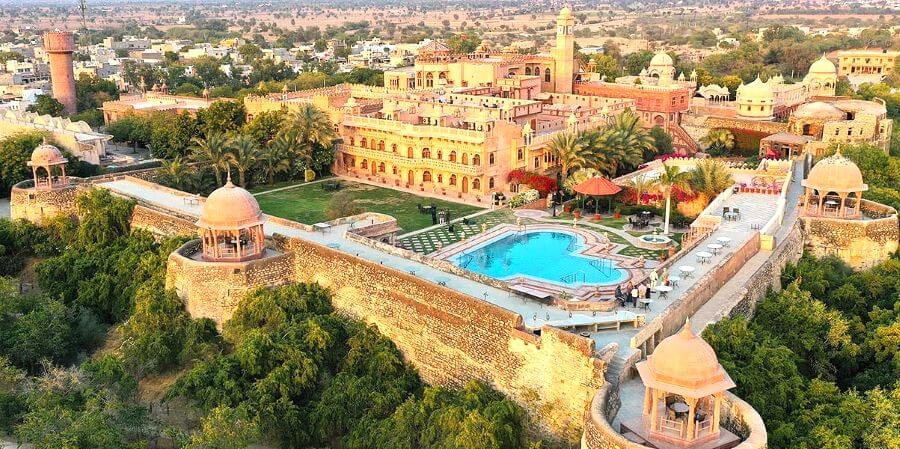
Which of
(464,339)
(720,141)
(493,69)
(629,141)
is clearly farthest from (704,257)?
(493,69)

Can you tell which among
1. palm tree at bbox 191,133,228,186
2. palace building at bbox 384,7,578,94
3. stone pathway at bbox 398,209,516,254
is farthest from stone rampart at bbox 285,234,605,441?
palace building at bbox 384,7,578,94

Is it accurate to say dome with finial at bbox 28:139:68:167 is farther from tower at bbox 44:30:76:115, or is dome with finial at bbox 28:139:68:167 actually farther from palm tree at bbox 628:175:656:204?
tower at bbox 44:30:76:115

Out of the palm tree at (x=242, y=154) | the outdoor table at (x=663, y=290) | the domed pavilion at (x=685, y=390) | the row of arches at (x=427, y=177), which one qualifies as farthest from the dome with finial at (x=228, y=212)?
the row of arches at (x=427, y=177)

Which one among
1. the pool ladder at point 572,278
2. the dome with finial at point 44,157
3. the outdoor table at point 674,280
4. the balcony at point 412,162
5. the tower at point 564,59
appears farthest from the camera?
the tower at point 564,59

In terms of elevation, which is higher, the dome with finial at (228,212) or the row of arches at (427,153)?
the dome with finial at (228,212)

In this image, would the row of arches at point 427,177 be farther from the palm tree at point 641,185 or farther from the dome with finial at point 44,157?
the dome with finial at point 44,157

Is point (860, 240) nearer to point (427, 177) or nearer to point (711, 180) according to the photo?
point (711, 180)
